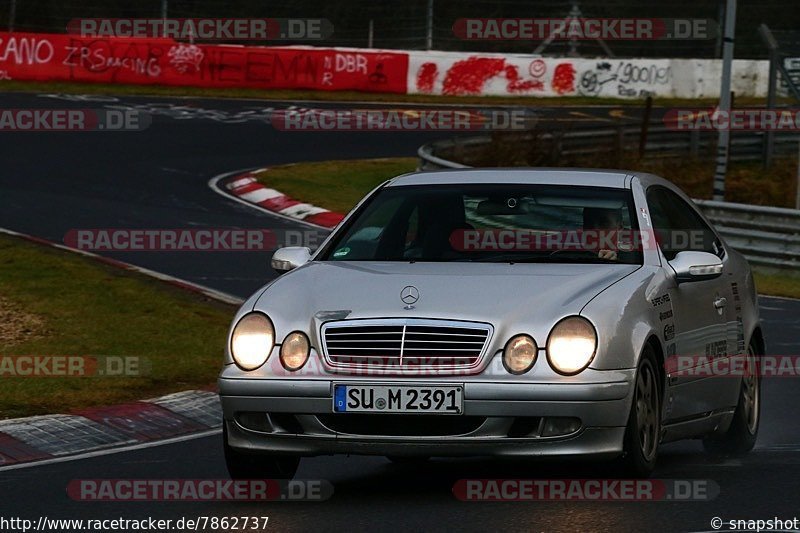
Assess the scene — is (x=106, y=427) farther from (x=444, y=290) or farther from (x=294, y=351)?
(x=444, y=290)

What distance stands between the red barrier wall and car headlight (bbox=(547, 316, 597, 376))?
28.6m

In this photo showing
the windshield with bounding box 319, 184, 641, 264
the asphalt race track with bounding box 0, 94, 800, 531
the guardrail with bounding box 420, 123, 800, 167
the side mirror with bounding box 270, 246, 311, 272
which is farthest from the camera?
the guardrail with bounding box 420, 123, 800, 167

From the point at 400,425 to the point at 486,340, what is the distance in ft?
1.63

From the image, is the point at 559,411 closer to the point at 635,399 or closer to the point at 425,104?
the point at 635,399

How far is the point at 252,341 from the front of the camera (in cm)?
733

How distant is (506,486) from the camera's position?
7516 millimetres

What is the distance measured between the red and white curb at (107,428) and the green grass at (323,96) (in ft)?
76.5

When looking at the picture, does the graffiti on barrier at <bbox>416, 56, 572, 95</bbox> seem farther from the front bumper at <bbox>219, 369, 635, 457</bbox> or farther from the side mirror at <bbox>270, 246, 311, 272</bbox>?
the front bumper at <bbox>219, 369, 635, 457</bbox>

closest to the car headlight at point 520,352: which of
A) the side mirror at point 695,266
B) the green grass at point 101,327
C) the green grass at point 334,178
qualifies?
the side mirror at point 695,266

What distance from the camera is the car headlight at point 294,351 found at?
7.18 meters

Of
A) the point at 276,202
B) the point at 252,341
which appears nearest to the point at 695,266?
the point at 252,341

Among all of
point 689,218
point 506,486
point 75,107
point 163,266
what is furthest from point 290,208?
point 506,486

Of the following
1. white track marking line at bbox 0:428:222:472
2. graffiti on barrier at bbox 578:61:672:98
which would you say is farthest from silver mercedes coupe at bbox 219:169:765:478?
graffiti on barrier at bbox 578:61:672:98

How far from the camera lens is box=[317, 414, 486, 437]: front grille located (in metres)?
7.03
